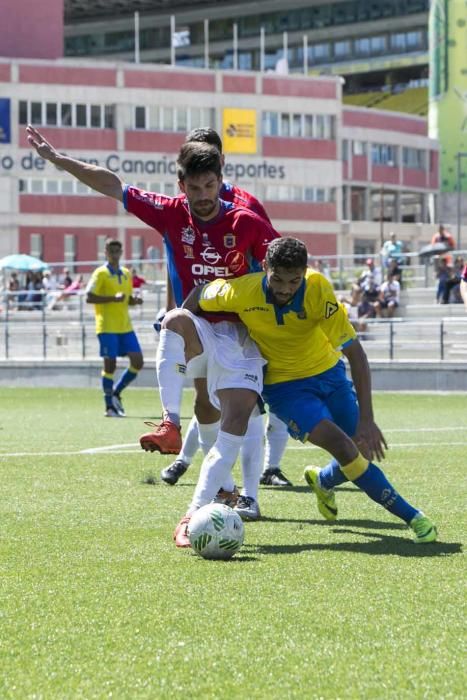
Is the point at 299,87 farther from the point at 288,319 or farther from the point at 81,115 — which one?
the point at 288,319

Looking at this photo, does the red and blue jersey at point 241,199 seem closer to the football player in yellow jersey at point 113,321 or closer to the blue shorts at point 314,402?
the blue shorts at point 314,402

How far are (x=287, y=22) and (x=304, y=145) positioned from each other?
88.9 ft

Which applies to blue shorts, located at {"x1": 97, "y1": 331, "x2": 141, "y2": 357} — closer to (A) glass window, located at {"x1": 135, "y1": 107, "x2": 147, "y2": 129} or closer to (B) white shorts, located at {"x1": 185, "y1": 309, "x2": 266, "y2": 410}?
(B) white shorts, located at {"x1": 185, "y1": 309, "x2": 266, "y2": 410}

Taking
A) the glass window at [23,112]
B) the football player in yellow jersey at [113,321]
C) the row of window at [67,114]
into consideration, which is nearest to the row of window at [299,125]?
the row of window at [67,114]

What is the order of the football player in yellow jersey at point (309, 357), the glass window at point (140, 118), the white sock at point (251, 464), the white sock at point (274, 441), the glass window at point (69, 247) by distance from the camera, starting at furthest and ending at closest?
the glass window at point (140, 118), the glass window at point (69, 247), the white sock at point (274, 441), the white sock at point (251, 464), the football player in yellow jersey at point (309, 357)

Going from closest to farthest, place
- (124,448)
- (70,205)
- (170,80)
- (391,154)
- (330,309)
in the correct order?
(330,309) → (124,448) → (70,205) → (170,80) → (391,154)

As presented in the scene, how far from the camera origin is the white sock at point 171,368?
7.26 metres

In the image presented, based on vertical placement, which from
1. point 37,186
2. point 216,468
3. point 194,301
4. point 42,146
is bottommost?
point 216,468

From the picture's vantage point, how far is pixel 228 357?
22.6ft

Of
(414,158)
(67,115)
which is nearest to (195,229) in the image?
(67,115)

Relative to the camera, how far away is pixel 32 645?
4.43 metres

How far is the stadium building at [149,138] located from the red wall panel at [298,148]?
54 millimetres

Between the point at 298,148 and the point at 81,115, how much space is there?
12354mm

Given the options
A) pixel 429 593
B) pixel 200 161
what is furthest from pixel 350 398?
pixel 429 593
